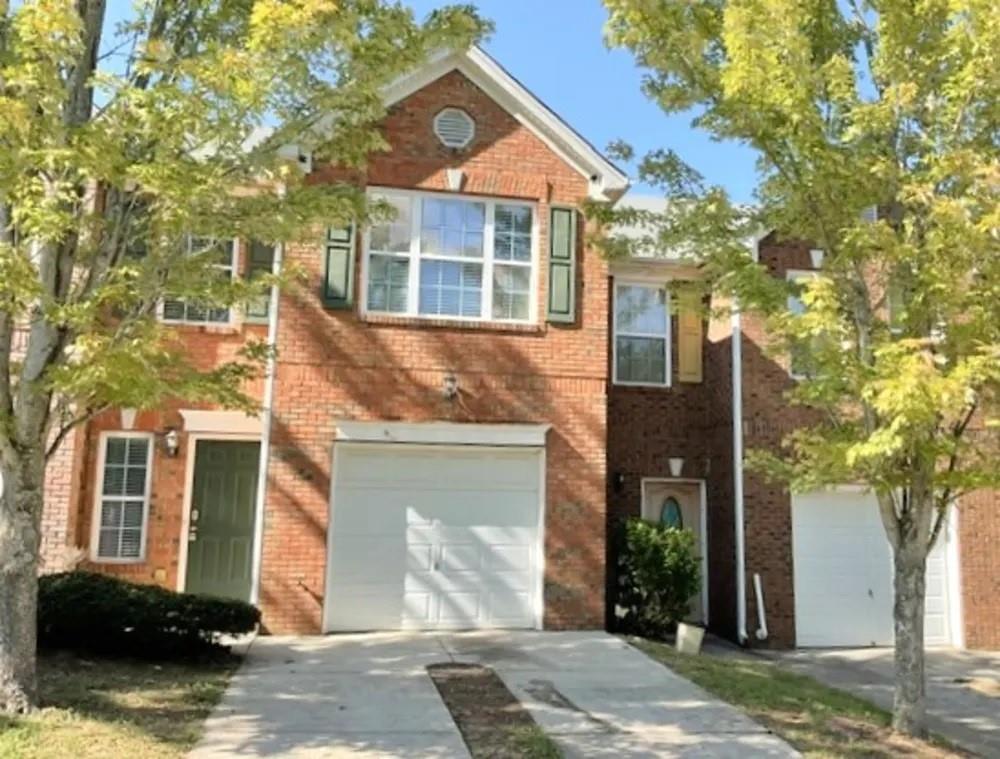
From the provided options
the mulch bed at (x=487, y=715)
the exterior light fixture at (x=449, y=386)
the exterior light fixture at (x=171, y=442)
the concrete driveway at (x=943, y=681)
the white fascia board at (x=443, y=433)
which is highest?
the exterior light fixture at (x=449, y=386)

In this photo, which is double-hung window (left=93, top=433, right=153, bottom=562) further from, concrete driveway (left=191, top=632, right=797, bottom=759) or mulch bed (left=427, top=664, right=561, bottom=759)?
mulch bed (left=427, top=664, right=561, bottom=759)

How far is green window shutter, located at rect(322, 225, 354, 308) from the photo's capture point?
37.0 ft

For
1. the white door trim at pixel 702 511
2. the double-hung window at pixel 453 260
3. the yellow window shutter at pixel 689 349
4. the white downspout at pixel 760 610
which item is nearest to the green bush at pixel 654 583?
the white downspout at pixel 760 610

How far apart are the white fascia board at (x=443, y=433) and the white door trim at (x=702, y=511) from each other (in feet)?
10.7

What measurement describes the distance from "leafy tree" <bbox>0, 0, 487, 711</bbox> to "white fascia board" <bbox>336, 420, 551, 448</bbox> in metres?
3.42

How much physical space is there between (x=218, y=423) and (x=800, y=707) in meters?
7.93

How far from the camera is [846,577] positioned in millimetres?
13125

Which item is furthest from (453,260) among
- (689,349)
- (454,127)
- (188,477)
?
(689,349)

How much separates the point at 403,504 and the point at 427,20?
6022mm

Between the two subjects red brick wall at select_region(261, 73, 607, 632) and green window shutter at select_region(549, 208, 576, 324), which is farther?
green window shutter at select_region(549, 208, 576, 324)

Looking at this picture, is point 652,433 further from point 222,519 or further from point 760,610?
point 222,519

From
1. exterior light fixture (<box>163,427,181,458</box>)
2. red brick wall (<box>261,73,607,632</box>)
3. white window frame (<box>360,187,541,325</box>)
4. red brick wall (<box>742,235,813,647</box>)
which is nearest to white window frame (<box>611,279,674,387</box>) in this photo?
red brick wall (<box>742,235,813,647</box>)

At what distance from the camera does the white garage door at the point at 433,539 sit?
36.5 feet

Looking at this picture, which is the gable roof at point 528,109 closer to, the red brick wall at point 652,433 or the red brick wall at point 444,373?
the red brick wall at point 444,373
